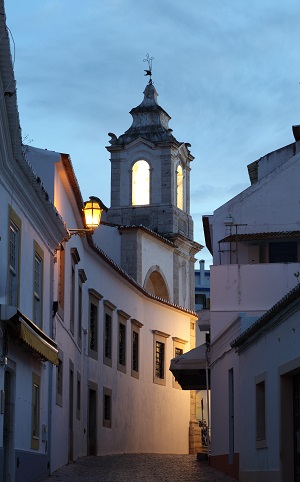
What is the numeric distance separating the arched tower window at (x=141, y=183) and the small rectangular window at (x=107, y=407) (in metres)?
23.6

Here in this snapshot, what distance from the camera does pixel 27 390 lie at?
18.5 metres

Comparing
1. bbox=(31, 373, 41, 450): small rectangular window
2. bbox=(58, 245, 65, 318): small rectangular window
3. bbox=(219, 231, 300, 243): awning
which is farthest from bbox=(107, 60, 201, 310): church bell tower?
bbox=(31, 373, 41, 450): small rectangular window

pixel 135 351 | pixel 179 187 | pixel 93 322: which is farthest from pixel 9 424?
pixel 179 187

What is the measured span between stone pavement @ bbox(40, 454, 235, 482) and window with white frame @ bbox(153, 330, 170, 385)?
1190 centimetres

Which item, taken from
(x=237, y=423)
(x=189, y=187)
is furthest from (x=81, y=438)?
(x=189, y=187)

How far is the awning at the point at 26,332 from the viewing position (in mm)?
15032

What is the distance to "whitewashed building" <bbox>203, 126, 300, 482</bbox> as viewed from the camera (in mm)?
17125

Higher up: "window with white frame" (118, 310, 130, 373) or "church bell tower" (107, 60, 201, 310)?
"church bell tower" (107, 60, 201, 310)

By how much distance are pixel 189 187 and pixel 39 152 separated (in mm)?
38676

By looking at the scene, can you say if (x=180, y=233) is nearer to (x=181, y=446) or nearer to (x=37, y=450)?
(x=181, y=446)

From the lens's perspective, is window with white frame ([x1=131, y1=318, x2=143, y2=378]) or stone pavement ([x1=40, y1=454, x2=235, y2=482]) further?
window with white frame ([x1=131, y1=318, x2=143, y2=378])

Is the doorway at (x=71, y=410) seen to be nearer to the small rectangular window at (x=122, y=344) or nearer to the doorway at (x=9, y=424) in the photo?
the doorway at (x=9, y=424)

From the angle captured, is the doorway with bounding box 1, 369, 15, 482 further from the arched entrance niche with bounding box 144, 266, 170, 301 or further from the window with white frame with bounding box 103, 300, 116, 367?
the arched entrance niche with bounding box 144, 266, 170, 301

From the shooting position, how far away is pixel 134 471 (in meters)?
23.2
